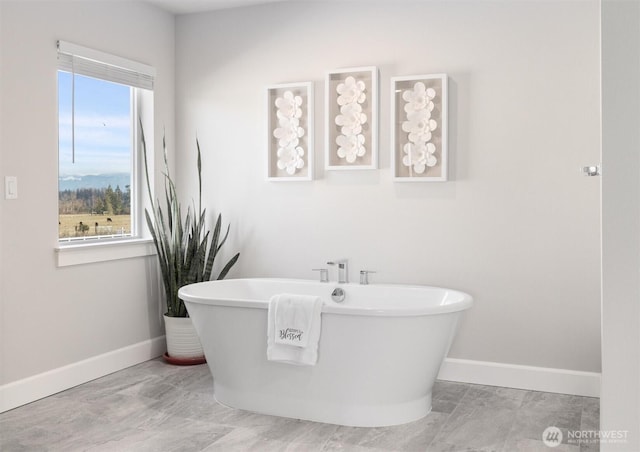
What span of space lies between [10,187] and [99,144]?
0.90 metres

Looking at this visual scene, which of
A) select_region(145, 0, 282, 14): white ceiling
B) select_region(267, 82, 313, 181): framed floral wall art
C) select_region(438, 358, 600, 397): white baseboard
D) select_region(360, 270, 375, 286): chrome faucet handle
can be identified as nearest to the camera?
select_region(438, 358, 600, 397): white baseboard

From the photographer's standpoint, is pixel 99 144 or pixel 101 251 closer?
pixel 101 251

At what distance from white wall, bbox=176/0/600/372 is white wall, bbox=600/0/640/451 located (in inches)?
85.0

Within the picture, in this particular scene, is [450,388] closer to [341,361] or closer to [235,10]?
[341,361]

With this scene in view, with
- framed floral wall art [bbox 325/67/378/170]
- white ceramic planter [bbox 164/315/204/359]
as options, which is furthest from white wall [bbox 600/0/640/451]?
white ceramic planter [bbox 164/315/204/359]

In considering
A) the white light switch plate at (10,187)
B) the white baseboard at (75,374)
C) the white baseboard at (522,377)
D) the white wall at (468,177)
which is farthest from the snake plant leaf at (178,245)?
the white baseboard at (522,377)

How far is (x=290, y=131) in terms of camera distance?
436 centimetres

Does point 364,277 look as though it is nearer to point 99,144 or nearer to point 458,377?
point 458,377

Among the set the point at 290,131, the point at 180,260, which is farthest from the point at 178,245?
the point at 290,131

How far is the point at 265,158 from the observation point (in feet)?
14.6

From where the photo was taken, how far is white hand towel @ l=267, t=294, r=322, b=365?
315cm

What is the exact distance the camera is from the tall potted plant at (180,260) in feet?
14.1

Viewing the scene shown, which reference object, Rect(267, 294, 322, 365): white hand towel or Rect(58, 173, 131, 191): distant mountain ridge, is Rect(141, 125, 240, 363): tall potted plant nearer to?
Rect(58, 173, 131, 191): distant mountain ridge

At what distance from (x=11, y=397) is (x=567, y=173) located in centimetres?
347
